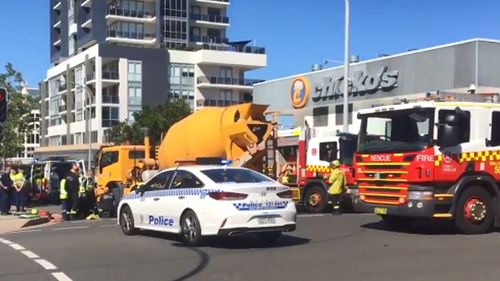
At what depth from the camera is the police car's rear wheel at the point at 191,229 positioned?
12500mm

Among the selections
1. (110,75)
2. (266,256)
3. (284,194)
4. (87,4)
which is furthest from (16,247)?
(87,4)

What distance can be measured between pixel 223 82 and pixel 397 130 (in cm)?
7673

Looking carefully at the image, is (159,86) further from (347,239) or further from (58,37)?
(347,239)

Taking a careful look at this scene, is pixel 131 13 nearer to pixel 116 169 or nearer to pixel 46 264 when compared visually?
pixel 116 169

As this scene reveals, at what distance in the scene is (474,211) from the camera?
1401cm

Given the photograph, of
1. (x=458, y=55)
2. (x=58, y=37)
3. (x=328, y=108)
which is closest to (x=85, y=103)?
(x=58, y=37)

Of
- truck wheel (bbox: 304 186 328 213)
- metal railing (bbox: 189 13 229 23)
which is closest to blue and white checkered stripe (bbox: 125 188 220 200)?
truck wheel (bbox: 304 186 328 213)

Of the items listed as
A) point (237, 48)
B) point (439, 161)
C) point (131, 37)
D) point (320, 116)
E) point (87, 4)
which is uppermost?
point (87, 4)

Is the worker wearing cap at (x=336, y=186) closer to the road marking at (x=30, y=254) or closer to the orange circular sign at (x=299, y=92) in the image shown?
the road marking at (x=30, y=254)

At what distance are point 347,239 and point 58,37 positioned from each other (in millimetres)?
103269

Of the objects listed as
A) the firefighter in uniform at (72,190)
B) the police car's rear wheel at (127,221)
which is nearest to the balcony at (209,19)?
the firefighter in uniform at (72,190)

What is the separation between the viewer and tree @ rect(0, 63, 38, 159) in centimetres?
3241

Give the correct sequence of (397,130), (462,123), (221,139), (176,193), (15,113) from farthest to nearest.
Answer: (15,113), (221,139), (397,130), (462,123), (176,193)

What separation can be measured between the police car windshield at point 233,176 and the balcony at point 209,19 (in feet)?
271
